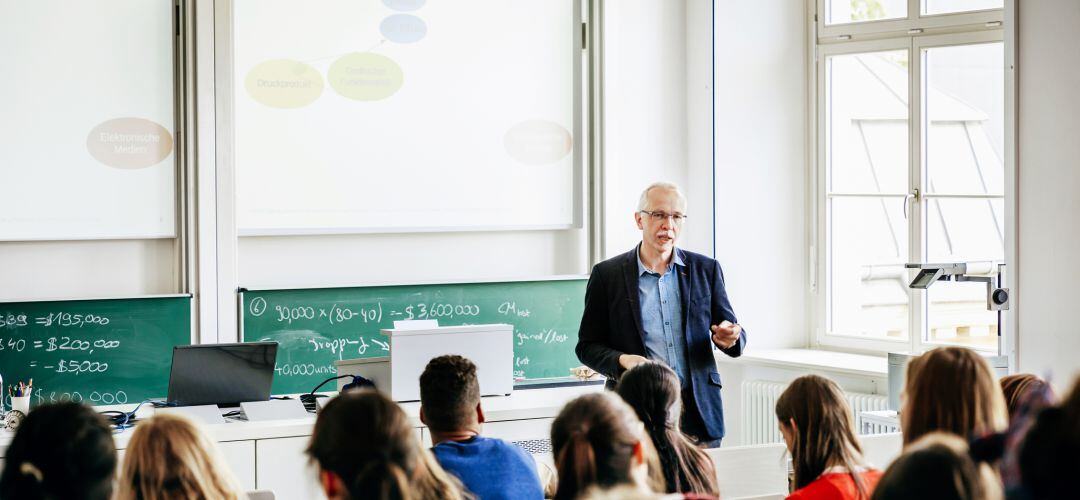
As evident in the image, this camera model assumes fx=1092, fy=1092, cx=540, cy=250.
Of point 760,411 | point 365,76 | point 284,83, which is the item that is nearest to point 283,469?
point 284,83

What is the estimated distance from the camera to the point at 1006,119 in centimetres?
A: 454

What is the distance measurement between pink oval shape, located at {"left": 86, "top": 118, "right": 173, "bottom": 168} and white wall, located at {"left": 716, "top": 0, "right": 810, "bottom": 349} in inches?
111

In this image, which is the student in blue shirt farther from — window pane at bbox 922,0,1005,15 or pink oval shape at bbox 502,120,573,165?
window pane at bbox 922,0,1005,15

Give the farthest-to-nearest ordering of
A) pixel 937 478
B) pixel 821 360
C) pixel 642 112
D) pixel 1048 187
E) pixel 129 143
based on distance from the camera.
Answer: pixel 642 112
pixel 821 360
pixel 129 143
pixel 1048 187
pixel 937 478

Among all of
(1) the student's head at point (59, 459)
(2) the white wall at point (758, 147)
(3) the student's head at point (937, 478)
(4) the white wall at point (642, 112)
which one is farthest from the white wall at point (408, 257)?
(3) the student's head at point (937, 478)

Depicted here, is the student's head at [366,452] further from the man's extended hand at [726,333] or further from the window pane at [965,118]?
the window pane at [965,118]

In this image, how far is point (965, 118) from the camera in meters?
5.22

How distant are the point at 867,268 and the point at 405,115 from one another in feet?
8.25

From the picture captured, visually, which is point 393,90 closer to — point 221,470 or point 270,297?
point 270,297

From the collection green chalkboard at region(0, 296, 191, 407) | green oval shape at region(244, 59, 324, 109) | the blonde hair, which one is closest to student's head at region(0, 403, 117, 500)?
the blonde hair

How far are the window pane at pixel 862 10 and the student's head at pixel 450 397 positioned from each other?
3.75 meters

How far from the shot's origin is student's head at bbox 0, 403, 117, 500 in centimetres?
173

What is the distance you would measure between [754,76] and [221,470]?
14.3 ft

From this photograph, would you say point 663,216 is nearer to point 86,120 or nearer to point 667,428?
point 667,428
